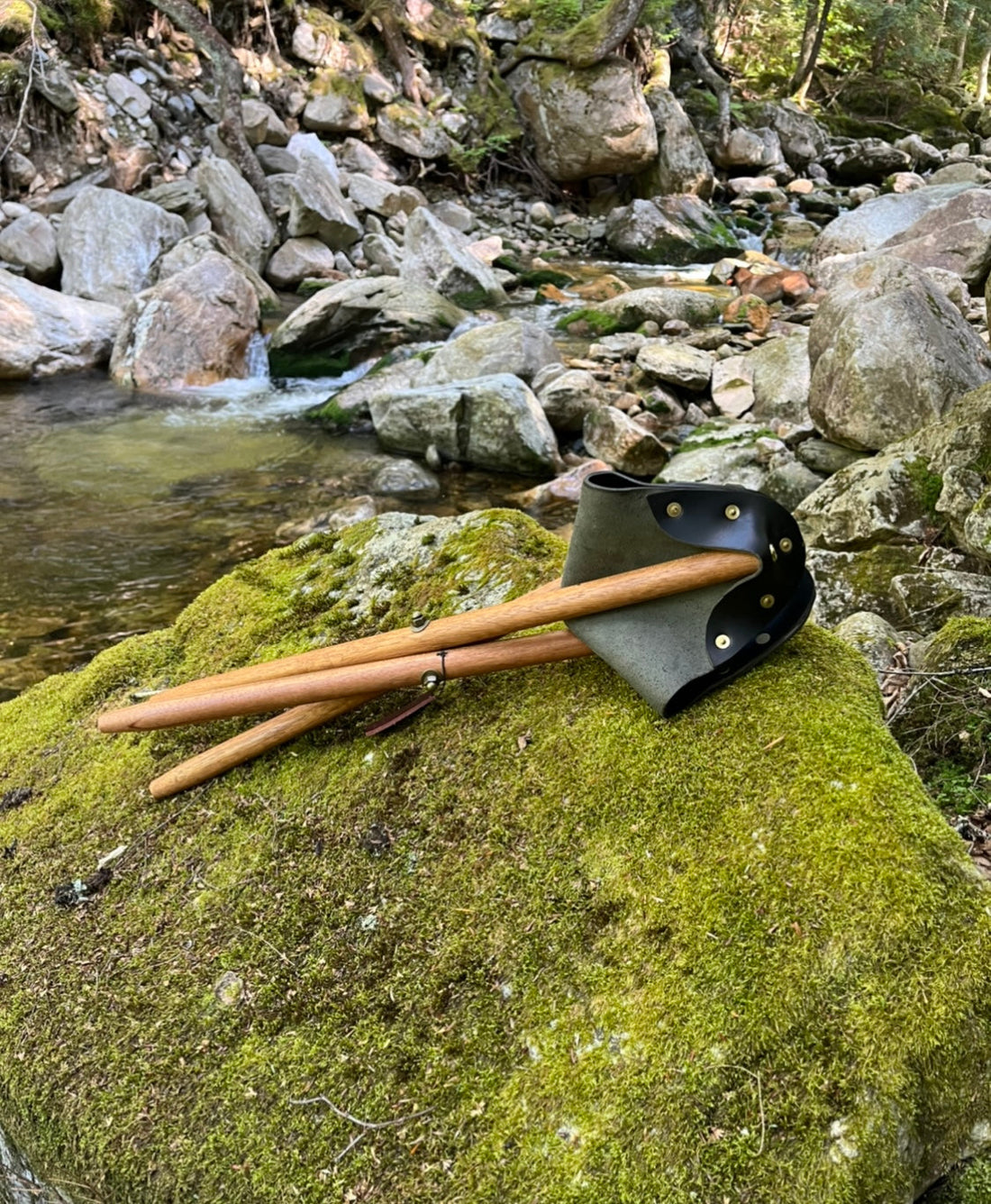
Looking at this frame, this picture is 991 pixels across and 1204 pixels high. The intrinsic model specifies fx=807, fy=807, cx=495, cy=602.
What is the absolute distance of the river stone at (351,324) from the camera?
37.3 ft

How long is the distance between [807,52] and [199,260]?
78.5ft

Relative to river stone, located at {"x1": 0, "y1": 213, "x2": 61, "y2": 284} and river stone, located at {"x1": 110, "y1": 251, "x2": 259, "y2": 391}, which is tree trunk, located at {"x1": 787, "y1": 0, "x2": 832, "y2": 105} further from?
river stone, located at {"x1": 0, "y1": 213, "x2": 61, "y2": 284}

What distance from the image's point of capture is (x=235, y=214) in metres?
14.4

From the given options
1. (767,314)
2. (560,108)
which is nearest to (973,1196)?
(767,314)

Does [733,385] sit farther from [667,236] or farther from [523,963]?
[667,236]

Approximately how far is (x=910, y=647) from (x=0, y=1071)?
297 cm

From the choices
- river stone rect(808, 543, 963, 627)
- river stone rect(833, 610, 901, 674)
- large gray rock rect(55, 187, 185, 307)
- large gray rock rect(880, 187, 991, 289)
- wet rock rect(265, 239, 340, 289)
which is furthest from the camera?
wet rock rect(265, 239, 340, 289)

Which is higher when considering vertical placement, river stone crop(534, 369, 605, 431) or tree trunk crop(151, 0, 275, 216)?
tree trunk crop(151, 0, 275, 216)

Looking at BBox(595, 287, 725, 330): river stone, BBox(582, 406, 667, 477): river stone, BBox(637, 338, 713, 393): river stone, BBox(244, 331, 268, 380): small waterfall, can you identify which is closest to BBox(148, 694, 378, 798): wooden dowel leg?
BBox(582, 406, 667, 477): river stone

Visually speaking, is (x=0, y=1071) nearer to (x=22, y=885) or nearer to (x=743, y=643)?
(x=22, y=885)

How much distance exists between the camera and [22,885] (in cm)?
204

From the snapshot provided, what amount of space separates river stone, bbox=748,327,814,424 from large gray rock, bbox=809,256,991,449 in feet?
4.81

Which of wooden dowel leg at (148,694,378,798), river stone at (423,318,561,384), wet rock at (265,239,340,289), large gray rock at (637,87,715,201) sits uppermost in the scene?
large gray rock at (637,87,715,201)

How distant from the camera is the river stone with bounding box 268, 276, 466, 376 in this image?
11359 mm
